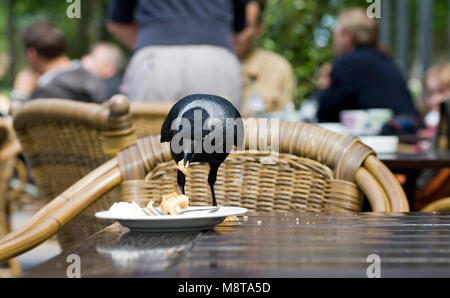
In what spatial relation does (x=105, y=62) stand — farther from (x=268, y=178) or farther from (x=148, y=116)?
(x=268, y=178)

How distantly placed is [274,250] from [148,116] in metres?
1.77

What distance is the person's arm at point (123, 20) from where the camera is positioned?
347 cm

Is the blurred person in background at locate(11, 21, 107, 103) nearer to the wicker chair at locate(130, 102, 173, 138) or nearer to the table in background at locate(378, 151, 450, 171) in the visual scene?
the wicker chair at locate(130, 102, 173, 138)

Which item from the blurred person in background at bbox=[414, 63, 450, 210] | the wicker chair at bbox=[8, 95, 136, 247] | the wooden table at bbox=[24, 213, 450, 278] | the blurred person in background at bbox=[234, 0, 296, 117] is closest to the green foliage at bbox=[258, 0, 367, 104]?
the blurred person in background at bbox=[234, 0, 296, 117]

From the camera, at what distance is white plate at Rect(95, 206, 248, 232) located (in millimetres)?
1095

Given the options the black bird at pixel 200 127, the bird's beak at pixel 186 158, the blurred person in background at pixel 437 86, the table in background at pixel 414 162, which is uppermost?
the black bird at pixel 200 127

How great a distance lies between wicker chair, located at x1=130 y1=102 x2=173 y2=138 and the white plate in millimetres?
1544

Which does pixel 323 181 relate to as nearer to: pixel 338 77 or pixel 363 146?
pixel 363 146

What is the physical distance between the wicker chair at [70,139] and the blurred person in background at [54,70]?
1.97 meters

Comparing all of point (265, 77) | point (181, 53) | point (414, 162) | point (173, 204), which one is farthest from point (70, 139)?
point (265, 77)

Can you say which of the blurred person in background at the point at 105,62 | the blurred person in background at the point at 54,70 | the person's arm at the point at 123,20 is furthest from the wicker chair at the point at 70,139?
the blurred person in background at the point at 105,62

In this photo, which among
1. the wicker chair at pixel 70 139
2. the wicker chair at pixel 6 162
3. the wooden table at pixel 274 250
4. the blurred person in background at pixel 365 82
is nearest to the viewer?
the wooden table at pixel 274 250

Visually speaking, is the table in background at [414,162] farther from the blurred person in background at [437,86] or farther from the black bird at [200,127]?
the blurred person in background at [437,86]

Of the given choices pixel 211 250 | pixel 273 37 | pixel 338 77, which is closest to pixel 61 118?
pixel 211 250
